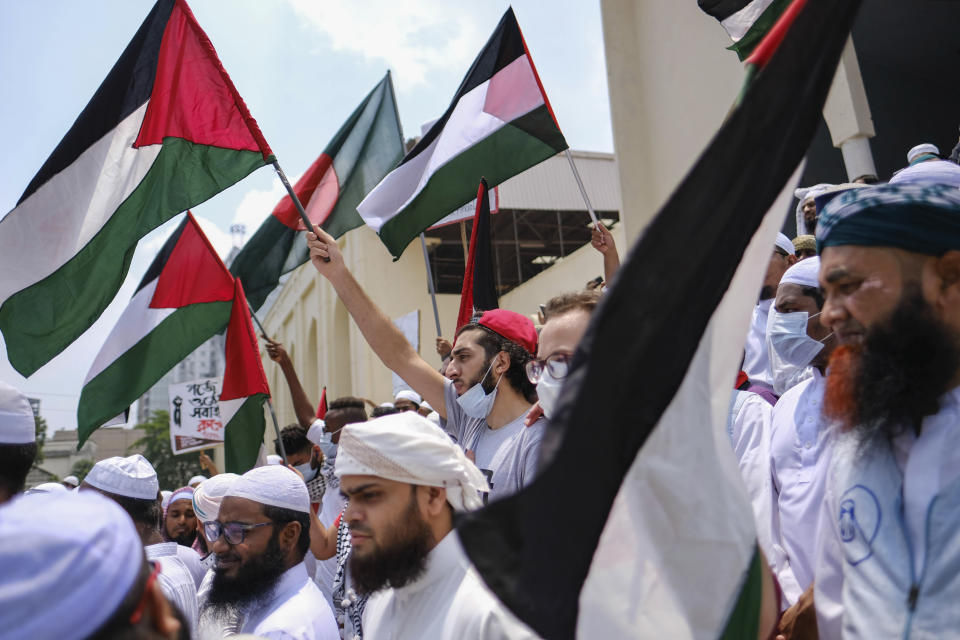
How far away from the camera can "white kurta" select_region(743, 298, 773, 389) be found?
12.1 ft

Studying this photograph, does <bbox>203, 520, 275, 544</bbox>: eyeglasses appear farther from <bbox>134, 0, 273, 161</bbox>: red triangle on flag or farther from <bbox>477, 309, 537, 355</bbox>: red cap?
<bbox>134, 0, 273, 161</bbox>: red triangle on flag

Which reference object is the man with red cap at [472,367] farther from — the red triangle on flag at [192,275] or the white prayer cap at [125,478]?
the red triangle on flag at [192,275]

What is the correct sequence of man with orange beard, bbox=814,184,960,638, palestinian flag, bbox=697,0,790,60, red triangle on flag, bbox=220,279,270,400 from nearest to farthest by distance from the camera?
man with orange beard, bbox=814,184,960,638, palestinian flag, bbox=697,0,790,60, red triangle on flag, bbox=220,279,270,400

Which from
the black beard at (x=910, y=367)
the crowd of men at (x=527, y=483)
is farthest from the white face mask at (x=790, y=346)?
the black beard at (x=910, y=367)

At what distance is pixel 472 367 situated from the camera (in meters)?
3.40

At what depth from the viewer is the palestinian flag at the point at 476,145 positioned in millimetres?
4742

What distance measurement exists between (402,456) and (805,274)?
1786 mm

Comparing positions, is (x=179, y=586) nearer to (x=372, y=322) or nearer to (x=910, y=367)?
(x=372, y=322)

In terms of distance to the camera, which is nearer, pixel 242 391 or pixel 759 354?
pixel 759 354

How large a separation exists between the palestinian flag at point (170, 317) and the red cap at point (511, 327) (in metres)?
3.10

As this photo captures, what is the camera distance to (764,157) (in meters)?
1.34

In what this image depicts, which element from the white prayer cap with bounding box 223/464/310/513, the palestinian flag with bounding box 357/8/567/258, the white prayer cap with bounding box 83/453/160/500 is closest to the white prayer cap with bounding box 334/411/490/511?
the white prayer cap with bounding box 223/464/310/513

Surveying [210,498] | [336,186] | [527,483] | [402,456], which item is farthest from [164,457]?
[527,483]

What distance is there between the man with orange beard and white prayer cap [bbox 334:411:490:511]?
1043 millimetres
